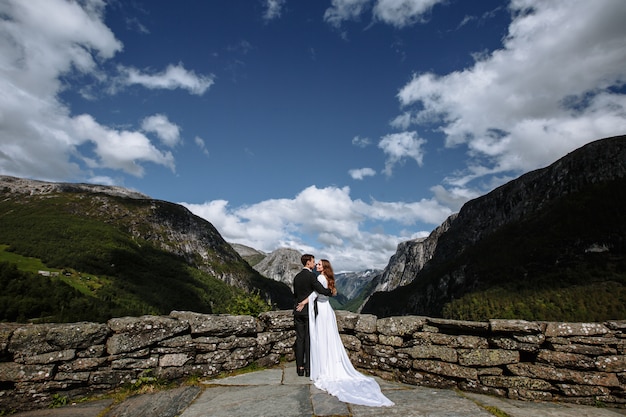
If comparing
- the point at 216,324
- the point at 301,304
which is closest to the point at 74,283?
the point at 216,324

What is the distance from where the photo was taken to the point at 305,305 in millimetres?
9609

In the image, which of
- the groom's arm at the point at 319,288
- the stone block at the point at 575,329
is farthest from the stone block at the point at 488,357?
the groom's arm at the point at 319,288

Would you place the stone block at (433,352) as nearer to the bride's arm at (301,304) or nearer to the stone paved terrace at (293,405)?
the stone paved terrace at (293,405)

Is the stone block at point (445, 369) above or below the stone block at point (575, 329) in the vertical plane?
below

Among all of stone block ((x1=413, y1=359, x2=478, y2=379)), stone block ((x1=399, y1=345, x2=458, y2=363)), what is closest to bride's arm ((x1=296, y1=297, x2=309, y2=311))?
stone block ((x1=399, y1=345, x2=458, y2=363))

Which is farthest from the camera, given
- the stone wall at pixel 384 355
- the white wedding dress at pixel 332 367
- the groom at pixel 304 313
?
the groom at pixel 304 313

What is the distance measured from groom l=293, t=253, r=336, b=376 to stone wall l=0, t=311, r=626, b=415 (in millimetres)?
1583

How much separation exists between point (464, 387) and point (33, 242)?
223 meters

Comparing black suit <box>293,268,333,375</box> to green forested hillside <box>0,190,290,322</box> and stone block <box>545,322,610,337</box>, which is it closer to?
stone block <box>545,322,610,337</box>

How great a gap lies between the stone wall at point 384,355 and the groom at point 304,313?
5.19 feet

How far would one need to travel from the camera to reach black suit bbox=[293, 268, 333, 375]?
934 centimetres

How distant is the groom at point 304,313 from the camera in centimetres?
920

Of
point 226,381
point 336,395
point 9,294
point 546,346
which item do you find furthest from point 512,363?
point 9,294

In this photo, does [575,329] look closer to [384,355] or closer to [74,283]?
[384,355]
